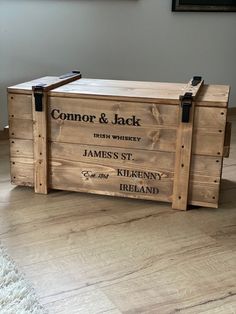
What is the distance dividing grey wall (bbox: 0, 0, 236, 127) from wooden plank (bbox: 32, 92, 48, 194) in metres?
0.74

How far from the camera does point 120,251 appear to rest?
4.41 ft

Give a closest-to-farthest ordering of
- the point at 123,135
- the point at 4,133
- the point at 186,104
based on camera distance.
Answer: the point at 186,104 → the point at 123,135 → the point at 4,133

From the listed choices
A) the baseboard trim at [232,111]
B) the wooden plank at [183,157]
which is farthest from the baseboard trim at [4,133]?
the baseboard trim at [232,111]

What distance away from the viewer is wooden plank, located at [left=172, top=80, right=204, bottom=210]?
154cm

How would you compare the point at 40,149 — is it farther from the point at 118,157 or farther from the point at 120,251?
the point at 120,251

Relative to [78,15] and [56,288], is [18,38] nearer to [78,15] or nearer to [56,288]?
[78,15]

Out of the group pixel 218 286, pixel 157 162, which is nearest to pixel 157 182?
pixel 157 162

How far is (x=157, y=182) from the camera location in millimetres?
1642

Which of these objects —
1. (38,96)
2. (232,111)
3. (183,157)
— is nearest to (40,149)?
(38,96)

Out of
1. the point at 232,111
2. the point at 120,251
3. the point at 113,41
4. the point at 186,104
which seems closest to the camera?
the point at 120,251

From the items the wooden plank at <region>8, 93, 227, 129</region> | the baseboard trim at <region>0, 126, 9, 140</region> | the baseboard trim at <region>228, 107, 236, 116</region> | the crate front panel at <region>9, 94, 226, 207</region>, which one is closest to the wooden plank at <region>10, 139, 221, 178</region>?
the crate front panel at <region>9, 94, 226, 207</region>

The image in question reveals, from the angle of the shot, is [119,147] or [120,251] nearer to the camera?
[120,251]

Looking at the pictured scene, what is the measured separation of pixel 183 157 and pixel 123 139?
22 cm

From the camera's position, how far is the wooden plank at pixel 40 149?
1657 millimetres
